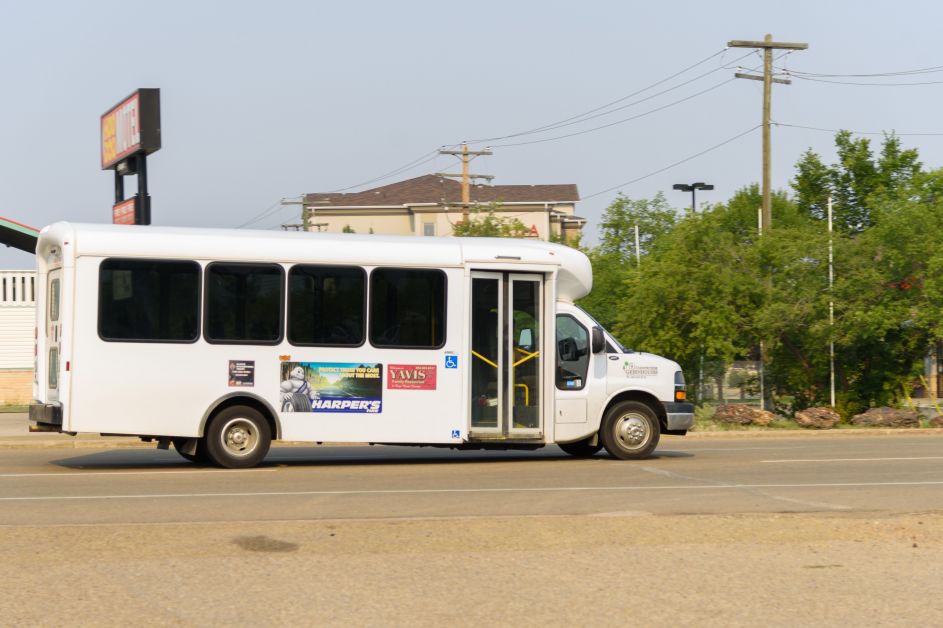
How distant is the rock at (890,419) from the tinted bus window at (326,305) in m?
15.7

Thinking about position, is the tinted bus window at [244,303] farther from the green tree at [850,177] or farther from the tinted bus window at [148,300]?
the green tree at [850,177]

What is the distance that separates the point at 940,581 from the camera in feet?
27.2

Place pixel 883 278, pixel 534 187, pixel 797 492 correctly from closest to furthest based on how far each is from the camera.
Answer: pixel 797 492 → pixel 883 278 → pixel 534 187

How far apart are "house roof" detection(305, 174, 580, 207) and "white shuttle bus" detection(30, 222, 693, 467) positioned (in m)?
80.9

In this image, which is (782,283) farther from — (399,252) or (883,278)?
(399,252)

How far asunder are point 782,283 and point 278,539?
76.2 feet

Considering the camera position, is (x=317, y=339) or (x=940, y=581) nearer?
(x=940, y=581)

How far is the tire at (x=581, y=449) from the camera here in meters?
18.3

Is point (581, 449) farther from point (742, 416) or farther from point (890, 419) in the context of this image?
point (890, 419)

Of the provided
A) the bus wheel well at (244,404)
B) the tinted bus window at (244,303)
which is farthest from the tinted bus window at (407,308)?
the bus wheel well at (244,404)

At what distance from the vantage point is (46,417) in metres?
15.7

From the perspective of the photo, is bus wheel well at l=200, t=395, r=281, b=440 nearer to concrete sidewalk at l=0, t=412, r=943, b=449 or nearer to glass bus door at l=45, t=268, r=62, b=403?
glass bus door at l=45, t=268, r=62, b=403

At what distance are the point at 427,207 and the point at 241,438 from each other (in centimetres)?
8099

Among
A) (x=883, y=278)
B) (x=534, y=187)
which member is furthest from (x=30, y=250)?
(x=534, y=187)
